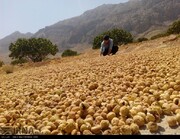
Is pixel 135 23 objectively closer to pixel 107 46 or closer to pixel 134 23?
pixel 134 23

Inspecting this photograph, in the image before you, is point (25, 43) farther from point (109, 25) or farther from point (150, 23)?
point (109, 25)

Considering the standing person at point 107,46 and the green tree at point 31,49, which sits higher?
the standing person at point 107,46

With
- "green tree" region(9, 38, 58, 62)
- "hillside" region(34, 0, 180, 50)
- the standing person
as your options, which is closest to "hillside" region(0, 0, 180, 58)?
"hillside" region(34, 0, 180, 50)

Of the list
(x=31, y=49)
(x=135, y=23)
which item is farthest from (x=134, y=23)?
(x=31, y=49)

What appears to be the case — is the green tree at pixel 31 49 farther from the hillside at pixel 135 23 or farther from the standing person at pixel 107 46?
the hillside at pixel 135 23

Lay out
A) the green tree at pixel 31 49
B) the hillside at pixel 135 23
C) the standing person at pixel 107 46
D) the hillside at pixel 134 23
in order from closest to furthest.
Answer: the standing person at pixel 107 46, the green tree at pixel 31 49, the hillside at pixel 134 23, the hillside at pixel 135 23

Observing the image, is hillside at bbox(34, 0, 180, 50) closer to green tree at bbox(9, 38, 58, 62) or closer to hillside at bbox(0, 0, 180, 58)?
hillside at bbox(0, 0, 180, 58)

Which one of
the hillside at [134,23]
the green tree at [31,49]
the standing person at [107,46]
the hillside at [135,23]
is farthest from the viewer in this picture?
the hillside at [135,23]

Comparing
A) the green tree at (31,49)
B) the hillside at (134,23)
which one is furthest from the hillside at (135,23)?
the green tree at (31,49)

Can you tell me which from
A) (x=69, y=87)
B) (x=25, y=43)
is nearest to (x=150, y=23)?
(x=25, y=43)

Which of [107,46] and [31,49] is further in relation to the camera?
[31,49]

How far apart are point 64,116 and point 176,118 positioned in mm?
1392

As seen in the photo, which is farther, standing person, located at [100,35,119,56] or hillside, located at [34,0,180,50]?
hillside, located at [34,0,180,50]

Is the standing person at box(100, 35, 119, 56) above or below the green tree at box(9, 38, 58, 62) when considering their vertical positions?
above
